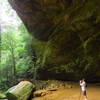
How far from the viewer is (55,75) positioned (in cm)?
1418

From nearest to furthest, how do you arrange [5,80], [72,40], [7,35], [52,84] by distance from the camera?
[72,40]
[52,84]
[5,80]
[7,35]

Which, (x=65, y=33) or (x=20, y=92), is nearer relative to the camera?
(x=20, y=92)

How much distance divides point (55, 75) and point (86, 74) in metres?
2.76

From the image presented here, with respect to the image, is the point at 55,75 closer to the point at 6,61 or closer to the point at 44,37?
the point at 44,37

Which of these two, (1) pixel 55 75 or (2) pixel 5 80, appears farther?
(2) pixel 5 80

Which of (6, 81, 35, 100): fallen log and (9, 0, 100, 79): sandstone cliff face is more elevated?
(9, 0, 100, 79): sandstone cliff face

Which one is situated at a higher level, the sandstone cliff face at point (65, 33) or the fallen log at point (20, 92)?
the sandstone cliff face at point (65, 33)

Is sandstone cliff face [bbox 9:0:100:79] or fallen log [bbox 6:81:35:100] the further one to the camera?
sandstone cliff face [bbox 9:0:100:79]

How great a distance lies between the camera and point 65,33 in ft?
40.5

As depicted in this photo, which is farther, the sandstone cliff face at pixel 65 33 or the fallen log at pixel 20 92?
the sandstone cliff face at pixel 65 33

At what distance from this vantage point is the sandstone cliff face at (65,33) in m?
11.0

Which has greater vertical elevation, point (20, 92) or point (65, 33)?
point (65, 33)

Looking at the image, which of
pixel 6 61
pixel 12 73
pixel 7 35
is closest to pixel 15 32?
pixel 7 35

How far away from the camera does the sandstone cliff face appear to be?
11.0 meters
